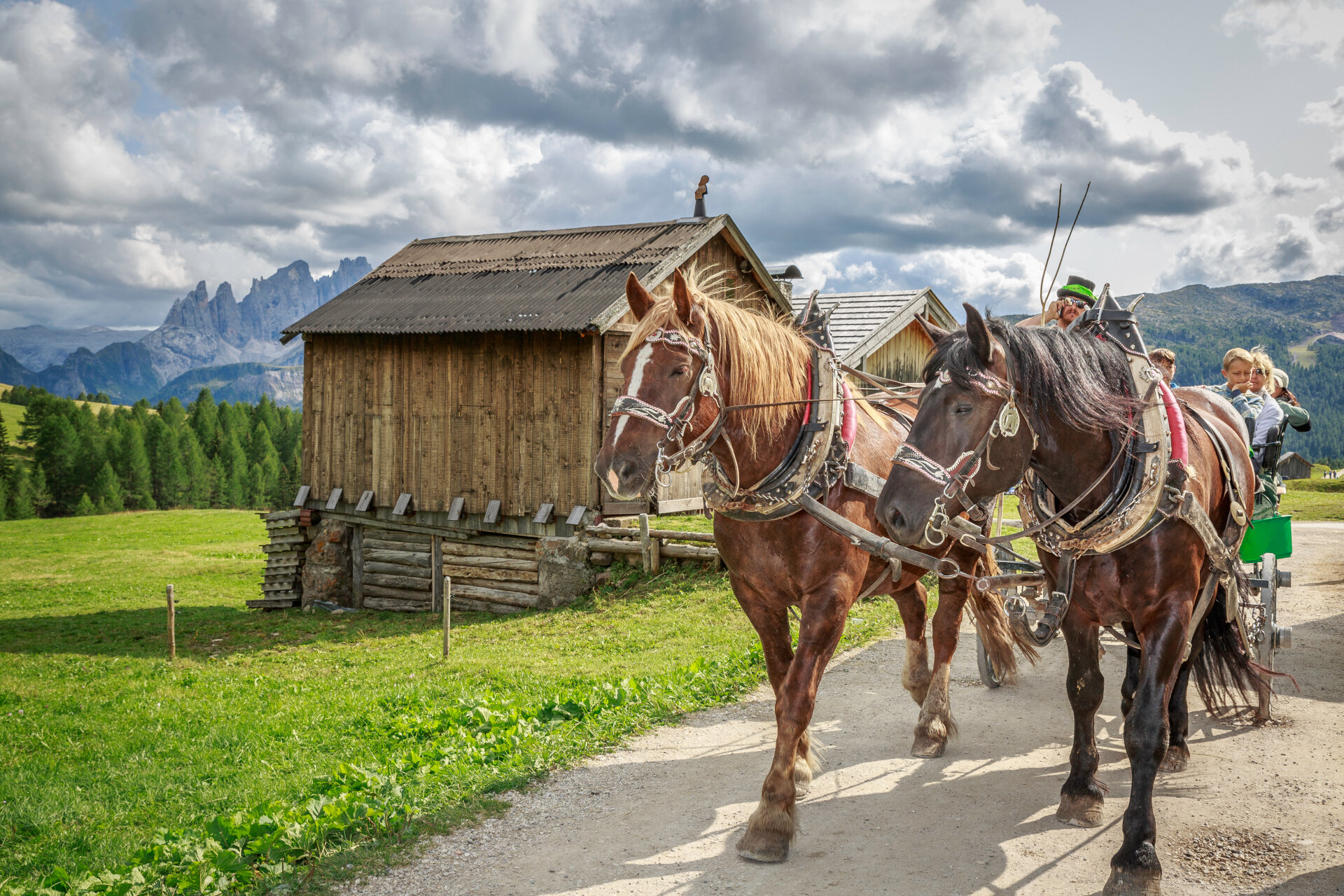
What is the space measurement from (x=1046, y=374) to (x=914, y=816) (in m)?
2.24

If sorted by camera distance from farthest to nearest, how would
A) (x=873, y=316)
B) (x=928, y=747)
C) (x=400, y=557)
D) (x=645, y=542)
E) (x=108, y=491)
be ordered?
(x=108, y=491) < (x=873, y=316) < (x=400, y=557) < (x=645, y=542) < (x=928, y=747)

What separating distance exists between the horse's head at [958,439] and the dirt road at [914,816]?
1.59 m

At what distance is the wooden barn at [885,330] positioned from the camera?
18594 mm

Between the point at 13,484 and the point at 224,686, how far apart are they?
181 feet

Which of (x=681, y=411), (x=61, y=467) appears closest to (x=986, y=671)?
(x=681, y=411)

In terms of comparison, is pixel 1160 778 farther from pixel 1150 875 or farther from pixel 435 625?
pixel 435 625

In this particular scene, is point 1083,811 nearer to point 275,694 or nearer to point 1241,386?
point 1241,386

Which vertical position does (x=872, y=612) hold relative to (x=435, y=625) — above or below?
above

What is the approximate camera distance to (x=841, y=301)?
73.7 feet

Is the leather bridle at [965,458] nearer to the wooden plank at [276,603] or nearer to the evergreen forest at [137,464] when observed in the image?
the wooden plank at [276,603]

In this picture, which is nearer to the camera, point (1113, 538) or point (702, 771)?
point (1113, 538)

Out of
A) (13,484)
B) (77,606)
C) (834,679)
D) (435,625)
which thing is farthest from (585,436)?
(13,484)

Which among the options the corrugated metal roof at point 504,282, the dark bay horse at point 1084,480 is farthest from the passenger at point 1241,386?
the corrugated metal roof at point 504,282

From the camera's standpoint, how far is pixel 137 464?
56.1 meters
